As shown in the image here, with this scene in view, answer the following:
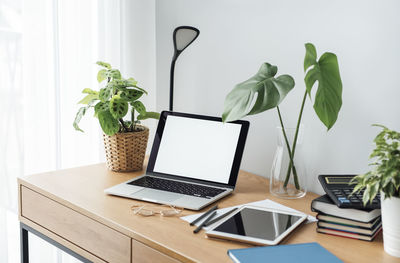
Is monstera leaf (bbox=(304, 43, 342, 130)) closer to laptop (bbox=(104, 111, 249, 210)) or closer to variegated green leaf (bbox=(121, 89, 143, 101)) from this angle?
laptop (bbox=(104, 111, 249, 210))

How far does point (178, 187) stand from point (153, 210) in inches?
6.9

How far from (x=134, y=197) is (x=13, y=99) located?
2.36 feet

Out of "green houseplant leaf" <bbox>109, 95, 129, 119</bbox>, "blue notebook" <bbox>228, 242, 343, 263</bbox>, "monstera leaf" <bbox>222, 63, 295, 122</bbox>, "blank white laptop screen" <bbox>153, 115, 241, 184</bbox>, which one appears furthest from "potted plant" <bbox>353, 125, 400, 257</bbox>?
"green houseplant leaf" <bbox>109, 95, 129, 119</bbox>

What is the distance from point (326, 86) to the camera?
1.03 metres

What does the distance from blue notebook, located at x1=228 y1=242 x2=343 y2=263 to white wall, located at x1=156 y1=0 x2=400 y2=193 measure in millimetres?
406

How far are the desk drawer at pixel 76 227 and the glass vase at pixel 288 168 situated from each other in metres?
0.46

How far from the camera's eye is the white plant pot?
2.73 feet

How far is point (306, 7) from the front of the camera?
127 cm

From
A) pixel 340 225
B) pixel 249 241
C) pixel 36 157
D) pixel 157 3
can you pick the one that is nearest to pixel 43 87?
pixel 36 157

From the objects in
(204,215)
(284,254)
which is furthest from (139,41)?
(284,254)

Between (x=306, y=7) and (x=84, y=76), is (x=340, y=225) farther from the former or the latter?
(x=84, y=76)

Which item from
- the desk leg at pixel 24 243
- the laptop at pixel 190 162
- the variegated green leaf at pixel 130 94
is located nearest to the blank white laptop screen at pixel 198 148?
the laptop at pixel 190 162

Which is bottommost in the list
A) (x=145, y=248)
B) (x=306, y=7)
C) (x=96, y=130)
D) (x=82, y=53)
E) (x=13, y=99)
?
(x=145, y=248)

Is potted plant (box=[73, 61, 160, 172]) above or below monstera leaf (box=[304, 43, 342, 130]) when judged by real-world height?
below
